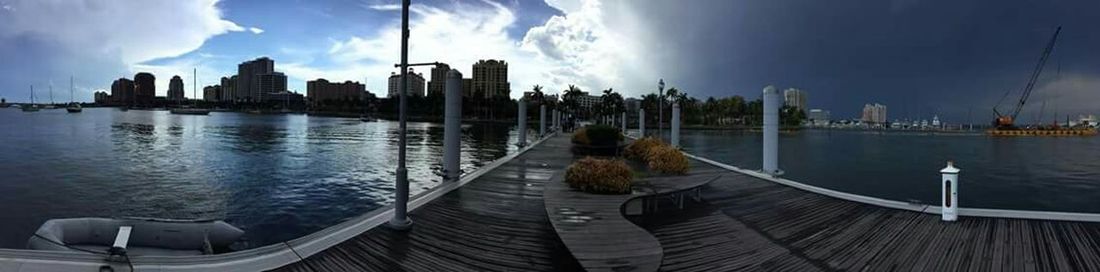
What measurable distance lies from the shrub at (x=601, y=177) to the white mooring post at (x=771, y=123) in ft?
17.7

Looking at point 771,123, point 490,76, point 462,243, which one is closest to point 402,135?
point 462,243

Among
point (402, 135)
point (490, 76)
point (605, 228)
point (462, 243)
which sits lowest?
point (462, 243)

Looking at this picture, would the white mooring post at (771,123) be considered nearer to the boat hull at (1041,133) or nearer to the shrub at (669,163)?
the shrub at (669,163)

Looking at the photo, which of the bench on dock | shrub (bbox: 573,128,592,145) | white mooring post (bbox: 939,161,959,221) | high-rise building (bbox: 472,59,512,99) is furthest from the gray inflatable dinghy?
high-rise building (bbox: 472,59,512,99)

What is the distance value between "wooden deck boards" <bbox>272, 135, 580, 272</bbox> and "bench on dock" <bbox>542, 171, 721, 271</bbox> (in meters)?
0.31

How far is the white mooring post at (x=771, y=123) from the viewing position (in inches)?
515

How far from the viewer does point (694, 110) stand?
15950 cm

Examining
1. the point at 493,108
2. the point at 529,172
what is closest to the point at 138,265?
the point at 529,172

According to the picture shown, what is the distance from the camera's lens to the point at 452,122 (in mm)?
12133

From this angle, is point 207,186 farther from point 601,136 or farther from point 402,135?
point 402,135

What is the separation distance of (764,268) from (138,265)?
20.2ft

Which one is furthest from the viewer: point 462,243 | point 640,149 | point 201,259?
point 640,149

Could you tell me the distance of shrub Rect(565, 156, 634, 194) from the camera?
29.5 feet

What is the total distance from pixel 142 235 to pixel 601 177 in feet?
22.2
